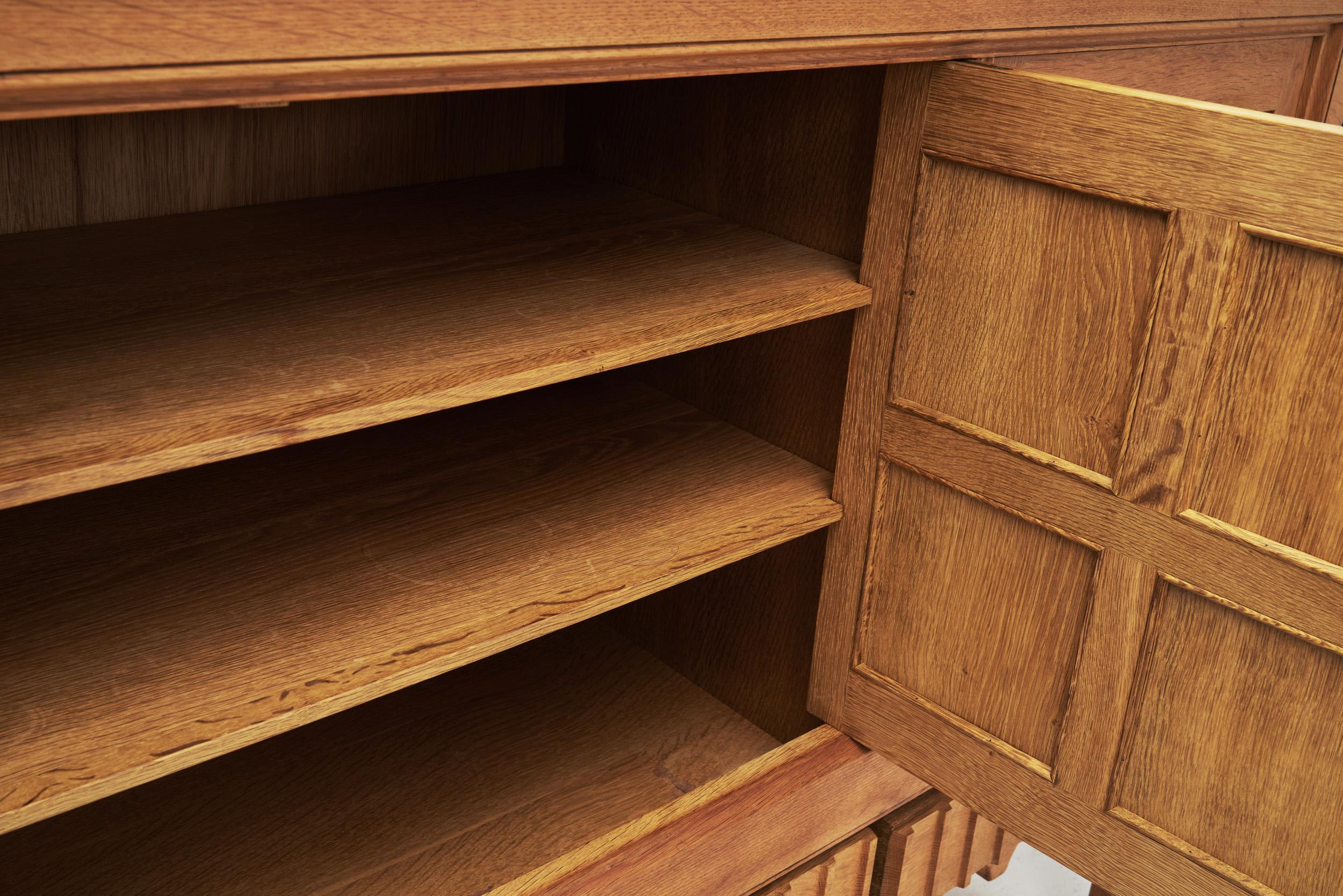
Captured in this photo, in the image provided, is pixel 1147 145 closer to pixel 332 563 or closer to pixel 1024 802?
pixel 1024 802

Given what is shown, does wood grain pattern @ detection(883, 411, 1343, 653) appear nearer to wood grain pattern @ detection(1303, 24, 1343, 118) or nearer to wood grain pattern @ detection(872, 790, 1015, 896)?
wood grain pattern @ detection(872, 790, 1015, 896)

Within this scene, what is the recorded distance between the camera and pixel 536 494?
104 cm

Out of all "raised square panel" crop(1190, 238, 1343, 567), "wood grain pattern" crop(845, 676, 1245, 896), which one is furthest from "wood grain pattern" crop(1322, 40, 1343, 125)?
"wood grain pattern" crop(845, 676, 1245, 896)

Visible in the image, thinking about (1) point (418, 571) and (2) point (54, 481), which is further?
(1) point (418, 571)

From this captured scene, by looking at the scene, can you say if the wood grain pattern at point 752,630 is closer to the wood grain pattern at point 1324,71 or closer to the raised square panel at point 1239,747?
the raised square panel at point 1239,747

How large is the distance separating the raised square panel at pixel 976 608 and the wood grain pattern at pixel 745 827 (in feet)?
0.35

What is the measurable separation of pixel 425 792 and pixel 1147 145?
2.69 feet

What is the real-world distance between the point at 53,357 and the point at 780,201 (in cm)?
62

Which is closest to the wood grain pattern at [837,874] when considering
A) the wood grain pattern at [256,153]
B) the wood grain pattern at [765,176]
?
the wood grain pattern at [765,176]

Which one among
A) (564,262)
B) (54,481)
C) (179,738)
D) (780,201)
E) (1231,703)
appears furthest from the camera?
(780,201)

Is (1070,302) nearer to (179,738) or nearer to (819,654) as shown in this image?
(819,654)

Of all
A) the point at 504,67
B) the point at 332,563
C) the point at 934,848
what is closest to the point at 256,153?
the point at 332,563

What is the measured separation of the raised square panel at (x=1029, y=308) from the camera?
840 millimetres

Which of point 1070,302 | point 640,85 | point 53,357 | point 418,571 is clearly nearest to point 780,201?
point 640,85
